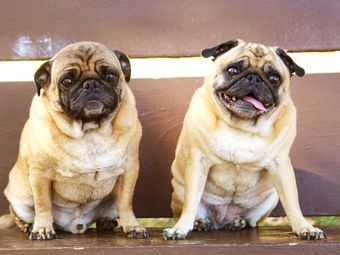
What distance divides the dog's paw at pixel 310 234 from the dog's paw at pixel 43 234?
802 mm

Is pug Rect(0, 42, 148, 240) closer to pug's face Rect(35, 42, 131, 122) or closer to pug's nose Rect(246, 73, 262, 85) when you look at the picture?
pug's face Rect(35, 42, 131, 122)

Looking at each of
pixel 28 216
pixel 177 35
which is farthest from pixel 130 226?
pixel 177 35

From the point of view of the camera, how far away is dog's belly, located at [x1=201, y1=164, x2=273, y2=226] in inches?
107

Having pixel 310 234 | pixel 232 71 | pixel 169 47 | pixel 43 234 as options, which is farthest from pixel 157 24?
pixel 310 234

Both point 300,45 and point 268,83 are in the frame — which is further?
point 300,45

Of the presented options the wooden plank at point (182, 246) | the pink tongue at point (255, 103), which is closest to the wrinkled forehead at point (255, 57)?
the pink tongue at point (255, 103)

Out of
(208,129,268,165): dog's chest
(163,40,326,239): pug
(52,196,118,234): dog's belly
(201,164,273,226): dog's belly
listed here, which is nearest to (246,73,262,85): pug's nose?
(163,40,326,239): pug

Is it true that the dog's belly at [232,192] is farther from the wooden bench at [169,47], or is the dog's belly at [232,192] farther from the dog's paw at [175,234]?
the wooden bench at [169,47]

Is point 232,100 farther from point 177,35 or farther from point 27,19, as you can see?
point 27,19

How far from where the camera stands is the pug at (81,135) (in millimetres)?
2529

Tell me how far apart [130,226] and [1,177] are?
0.84 m

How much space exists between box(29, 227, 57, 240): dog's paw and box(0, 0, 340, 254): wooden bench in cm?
70

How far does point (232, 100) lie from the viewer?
8.47ft

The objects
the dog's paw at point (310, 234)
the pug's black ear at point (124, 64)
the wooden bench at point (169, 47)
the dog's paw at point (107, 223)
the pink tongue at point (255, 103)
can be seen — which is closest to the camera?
the dog's paw at point (310, 234)
